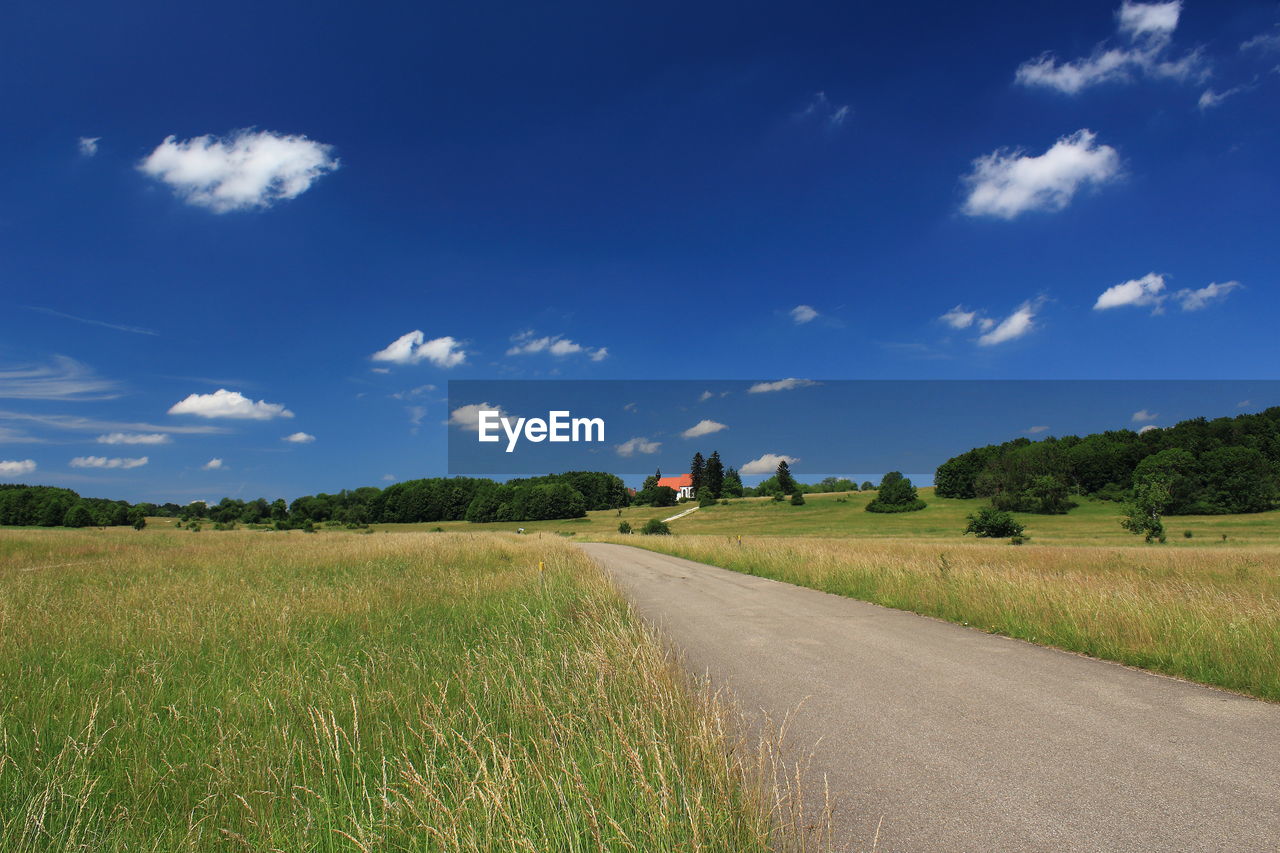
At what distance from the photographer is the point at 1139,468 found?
303 ft

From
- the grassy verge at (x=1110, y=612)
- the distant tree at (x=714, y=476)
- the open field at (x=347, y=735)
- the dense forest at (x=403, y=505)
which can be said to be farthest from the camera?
the distant tree at (x=714, y=476)

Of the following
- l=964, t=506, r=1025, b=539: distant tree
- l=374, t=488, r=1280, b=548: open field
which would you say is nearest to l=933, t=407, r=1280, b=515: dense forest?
l=374, t=488, r=1280, b=548: open field

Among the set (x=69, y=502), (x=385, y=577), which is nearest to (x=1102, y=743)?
(x=385, y=577)

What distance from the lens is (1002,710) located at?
5641mm

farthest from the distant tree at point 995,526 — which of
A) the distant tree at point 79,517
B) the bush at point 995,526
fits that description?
the distant tree at point 79,517

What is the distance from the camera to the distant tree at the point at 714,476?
146000 mm

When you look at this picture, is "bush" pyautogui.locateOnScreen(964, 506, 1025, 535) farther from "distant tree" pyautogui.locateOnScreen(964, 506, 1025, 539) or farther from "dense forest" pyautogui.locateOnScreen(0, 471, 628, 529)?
"dense forest" pyautogui.locateOnScreen(0, 471, 628, 529)

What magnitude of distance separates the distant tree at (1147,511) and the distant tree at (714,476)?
93.5 meters

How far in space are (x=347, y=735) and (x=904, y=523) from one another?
8518cm

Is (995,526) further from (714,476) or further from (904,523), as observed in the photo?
(714,476)

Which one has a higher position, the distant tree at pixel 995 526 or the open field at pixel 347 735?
the open field at pixel 347 735

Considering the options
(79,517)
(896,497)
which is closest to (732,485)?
(896,497)

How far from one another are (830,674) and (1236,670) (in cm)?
446

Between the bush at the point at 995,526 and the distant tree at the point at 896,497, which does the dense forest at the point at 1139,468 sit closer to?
the distant tree at the point at 896,497
